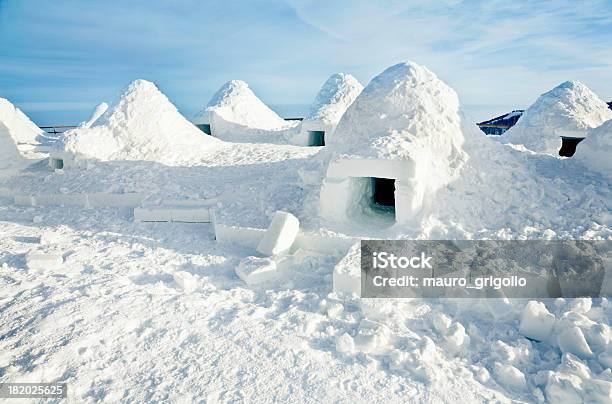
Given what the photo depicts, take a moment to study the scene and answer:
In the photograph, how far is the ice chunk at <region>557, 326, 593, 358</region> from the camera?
361 centimetres

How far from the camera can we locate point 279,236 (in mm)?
6043

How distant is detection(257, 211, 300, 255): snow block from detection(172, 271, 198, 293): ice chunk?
124 cm

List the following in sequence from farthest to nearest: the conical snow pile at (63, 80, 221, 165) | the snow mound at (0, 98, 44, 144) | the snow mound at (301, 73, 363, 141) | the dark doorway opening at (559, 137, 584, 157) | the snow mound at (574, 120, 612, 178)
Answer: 1. the snow mound at (0, 98, 44, 144)
2. the snow mound at (301, 73, 363, 141)
3. the dark doorway opening at (559, 137, 584, 157)
4. the conical snow pile at (63, 80, 221, 165)
5. the snow mound at (574, 120, 612, 178)

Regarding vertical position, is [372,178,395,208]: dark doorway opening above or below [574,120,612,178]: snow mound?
below

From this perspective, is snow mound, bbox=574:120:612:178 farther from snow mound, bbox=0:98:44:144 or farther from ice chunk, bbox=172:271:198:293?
snow mound, bbox=0:98:44:144

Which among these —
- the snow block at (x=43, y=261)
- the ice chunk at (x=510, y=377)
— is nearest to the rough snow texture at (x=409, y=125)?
the ice chunk at (x=510, y=377)

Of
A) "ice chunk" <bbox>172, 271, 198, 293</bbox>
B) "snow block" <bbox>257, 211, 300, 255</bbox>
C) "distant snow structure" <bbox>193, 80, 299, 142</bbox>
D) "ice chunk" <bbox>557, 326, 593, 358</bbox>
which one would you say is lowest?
"ice chunk" <bbox>557, 326, 593, 358</bbox>

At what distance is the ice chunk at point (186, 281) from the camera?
515cm

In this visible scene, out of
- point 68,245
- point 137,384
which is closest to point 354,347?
point 137,384

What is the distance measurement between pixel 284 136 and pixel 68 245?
31.3ft

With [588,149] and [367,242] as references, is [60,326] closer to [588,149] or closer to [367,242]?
[367,242]

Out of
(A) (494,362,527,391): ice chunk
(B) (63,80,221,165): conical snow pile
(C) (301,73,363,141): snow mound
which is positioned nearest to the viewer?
(A) (494,362,527,391): ice chunk

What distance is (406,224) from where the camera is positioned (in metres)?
6.07

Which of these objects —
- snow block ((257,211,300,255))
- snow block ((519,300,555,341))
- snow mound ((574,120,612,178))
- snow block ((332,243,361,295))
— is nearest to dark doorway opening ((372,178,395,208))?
snow block ((257,211,300,255))
